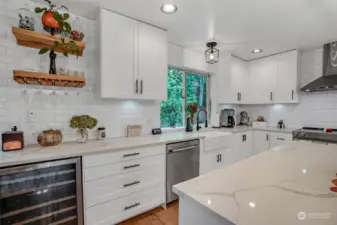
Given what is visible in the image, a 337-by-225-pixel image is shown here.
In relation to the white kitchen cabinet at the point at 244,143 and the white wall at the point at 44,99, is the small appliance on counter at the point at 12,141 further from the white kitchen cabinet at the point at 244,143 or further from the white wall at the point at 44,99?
the white kitchen cabinet at the point at 244,143

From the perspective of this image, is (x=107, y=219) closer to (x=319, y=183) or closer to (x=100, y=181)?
(x=100, y=181)

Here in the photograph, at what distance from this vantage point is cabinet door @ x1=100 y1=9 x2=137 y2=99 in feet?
6.43

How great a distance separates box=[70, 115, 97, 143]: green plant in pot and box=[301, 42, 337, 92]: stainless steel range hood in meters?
3.56

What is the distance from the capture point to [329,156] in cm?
138

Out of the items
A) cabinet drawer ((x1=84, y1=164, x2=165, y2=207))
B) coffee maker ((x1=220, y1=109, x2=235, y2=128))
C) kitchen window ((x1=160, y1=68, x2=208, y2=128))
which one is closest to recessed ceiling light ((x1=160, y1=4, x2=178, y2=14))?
kitchen window ((x1=160, y1=68, x2=208, y2=128))

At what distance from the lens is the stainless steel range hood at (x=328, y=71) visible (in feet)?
9.32

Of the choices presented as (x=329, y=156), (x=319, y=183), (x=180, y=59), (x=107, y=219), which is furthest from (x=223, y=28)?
(x=107, y=219)

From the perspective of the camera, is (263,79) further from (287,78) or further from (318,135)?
(318,135)

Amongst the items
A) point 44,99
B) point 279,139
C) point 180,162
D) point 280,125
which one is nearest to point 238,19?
point 180,162

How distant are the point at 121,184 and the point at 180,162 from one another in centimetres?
83

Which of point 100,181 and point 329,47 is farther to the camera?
point 329,47

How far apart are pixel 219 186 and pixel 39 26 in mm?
2306

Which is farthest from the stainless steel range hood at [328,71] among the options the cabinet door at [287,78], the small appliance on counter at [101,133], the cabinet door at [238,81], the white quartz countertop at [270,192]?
the small appliance on counter at [101,133]

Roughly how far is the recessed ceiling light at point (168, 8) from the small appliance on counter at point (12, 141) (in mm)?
1903
